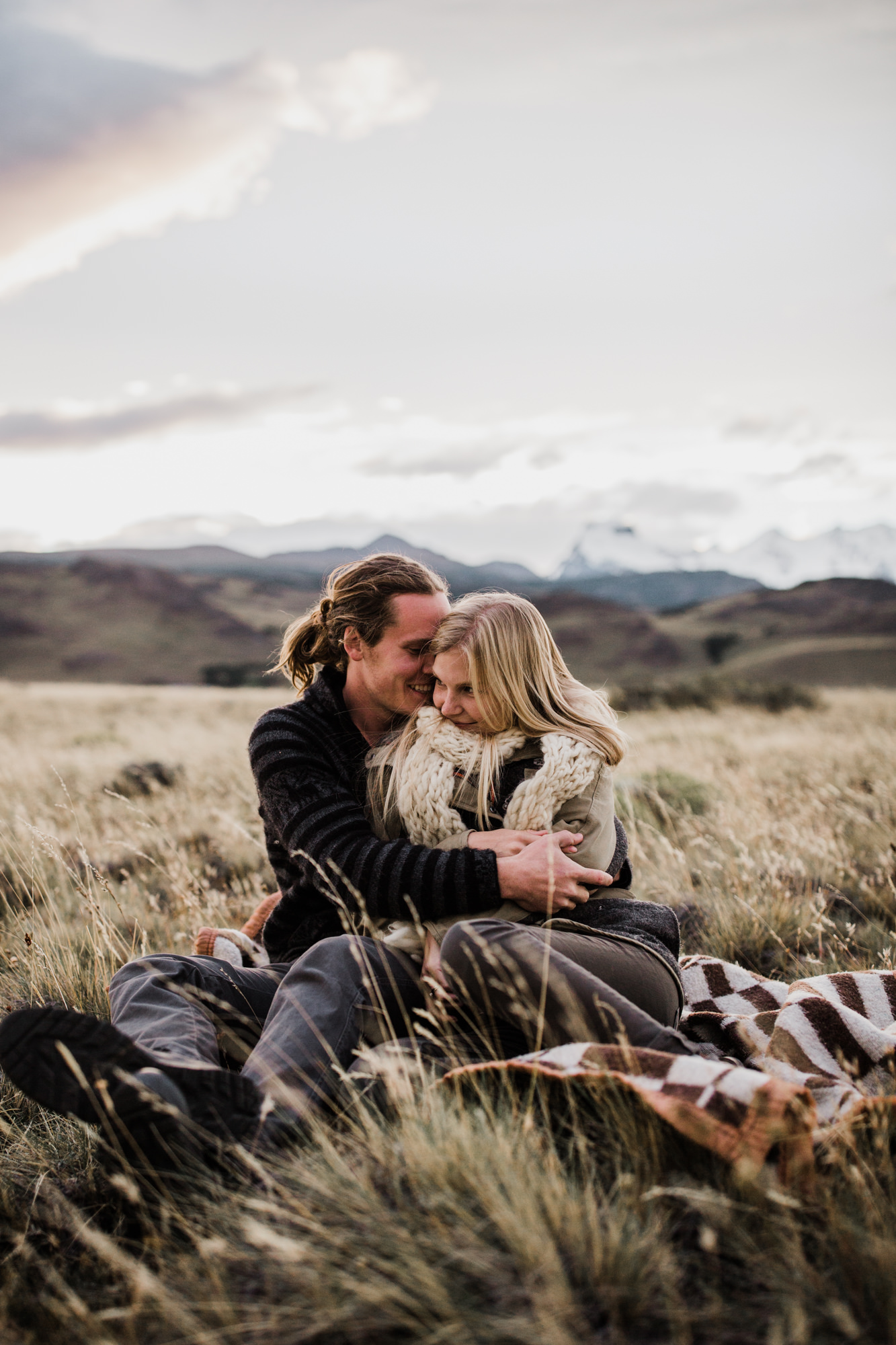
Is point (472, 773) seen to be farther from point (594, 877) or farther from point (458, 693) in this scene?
point (594, 877)

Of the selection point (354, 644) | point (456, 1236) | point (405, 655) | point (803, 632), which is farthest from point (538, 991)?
point (803, 632)

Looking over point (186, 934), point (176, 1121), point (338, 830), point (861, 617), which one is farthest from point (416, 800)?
point (861, 617)

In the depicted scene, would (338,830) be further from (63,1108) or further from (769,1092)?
(769,1092)

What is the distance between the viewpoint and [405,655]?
11.1ft

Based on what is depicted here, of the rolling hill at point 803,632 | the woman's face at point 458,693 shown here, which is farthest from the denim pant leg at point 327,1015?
the rolling hill at point 803,632

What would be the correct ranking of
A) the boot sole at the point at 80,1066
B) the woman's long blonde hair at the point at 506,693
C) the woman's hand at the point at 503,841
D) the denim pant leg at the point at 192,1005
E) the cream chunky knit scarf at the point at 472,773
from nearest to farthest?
1. the boot sole at the point at 80,1066
2. the denim pant leg at the point at 192,1005
3. the woman's hand at the point at 503,841
4. the cream chunky knit scarf at the point at 472,773
5. the woman's long blonde hair at the point at 506,693

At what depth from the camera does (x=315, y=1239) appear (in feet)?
5.56

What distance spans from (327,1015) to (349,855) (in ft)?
1.82

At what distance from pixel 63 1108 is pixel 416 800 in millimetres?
1401

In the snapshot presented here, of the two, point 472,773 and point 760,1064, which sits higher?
point 472,773

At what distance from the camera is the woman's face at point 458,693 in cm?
313

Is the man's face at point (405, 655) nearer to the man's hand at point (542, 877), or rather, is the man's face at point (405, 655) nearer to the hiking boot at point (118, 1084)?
the man's hand at point (542, 877)

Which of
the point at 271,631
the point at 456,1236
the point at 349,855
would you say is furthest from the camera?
the point at 271,631

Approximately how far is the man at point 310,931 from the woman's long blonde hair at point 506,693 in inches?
8.3
